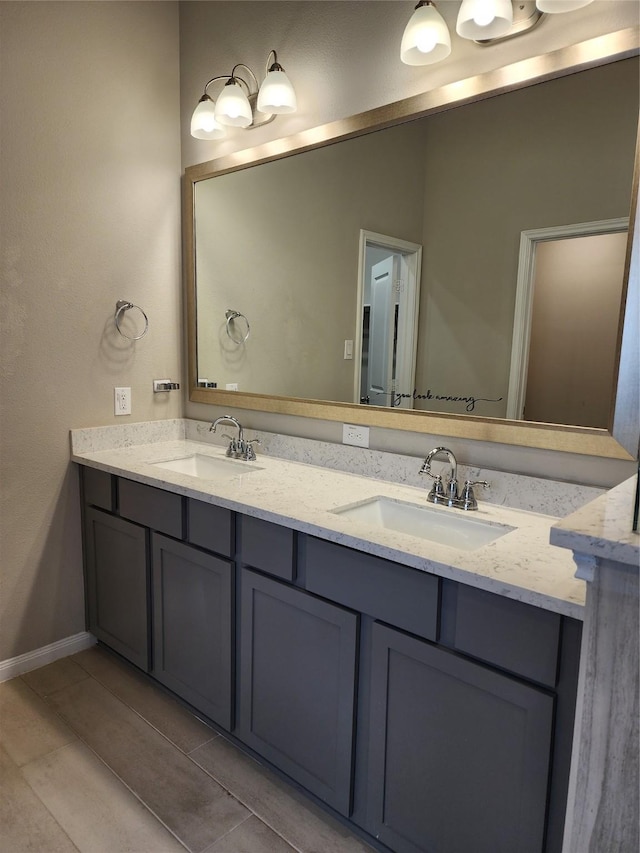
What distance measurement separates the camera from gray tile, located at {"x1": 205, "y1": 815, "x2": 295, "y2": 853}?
59.1 inches

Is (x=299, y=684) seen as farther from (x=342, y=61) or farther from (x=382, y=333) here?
(x=342, y=61)

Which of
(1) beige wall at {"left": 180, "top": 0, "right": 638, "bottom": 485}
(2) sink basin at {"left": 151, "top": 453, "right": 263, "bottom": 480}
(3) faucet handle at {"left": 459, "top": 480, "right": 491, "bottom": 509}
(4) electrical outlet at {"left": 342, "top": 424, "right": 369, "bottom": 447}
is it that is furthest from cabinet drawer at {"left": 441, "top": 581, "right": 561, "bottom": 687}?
(2) sink basin at {"left": 151, "top": 453, "right": 263, "bottom": 480}

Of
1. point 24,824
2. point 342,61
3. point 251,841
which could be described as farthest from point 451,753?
point 342,61

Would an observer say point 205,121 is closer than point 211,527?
No

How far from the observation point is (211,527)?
71.3 inches

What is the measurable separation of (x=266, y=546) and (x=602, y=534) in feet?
3.27

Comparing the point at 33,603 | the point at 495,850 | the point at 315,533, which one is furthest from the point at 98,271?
the point at 495,850

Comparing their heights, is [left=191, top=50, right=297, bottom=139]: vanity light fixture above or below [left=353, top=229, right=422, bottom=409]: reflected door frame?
above

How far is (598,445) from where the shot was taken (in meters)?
1.49

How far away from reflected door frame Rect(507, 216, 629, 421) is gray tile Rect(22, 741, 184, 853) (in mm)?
1519

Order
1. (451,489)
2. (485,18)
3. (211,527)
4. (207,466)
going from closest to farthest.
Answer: (485,18)
(451,489)
(211,527)
(207,466)

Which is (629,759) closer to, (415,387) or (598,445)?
(598,445)

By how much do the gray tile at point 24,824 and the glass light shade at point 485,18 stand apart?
7.88ft

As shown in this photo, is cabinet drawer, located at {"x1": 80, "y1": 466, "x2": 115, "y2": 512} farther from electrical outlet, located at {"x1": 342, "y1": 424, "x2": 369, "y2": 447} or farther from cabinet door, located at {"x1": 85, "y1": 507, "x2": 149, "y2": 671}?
electrical outlet, located at {"x1": 342, "y1": 424, "x2": 369, "y2": 447}
